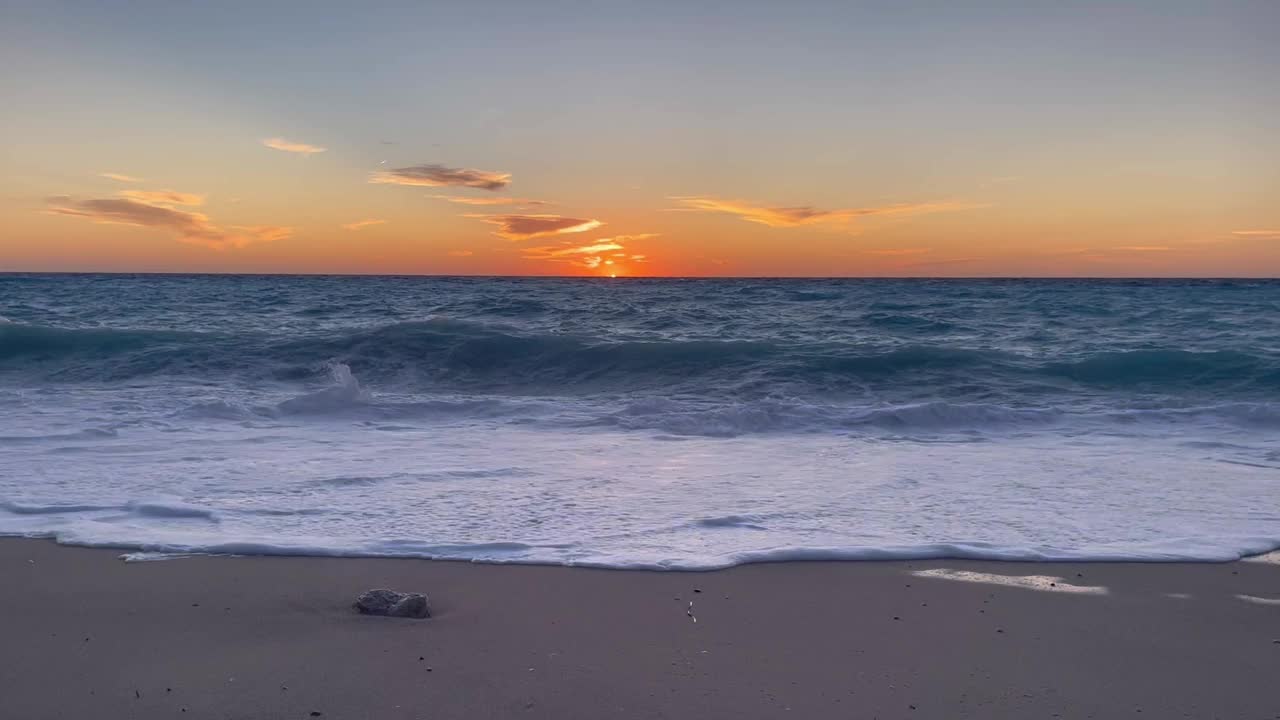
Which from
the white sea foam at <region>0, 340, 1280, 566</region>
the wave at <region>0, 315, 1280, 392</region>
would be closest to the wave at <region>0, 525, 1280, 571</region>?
the white sea foam at <region>0, 340, 1280, 566</region>

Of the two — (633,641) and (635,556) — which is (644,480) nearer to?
(635,556)

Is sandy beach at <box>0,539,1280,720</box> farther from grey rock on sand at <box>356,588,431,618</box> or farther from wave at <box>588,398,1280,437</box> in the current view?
wave at <box>588,398,1280,437</box>

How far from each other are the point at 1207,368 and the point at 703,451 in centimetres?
1059

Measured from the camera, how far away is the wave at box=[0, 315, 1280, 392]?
13.7 metres

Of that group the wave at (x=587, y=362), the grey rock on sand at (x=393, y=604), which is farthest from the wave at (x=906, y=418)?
the grey rock on sand at (x=393, y=604)

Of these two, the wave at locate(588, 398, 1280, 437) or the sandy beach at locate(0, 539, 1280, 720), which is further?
the wave at locate(588, 398, 1280, 437)

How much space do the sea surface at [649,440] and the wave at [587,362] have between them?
0.08m

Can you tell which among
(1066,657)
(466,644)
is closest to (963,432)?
(1066,657)

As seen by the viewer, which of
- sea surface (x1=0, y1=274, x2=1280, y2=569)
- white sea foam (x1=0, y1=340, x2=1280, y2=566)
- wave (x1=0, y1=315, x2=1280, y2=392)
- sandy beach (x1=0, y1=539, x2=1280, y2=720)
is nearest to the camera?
sandy beach (x1=0, y1=539, x2=1280, y2=720)

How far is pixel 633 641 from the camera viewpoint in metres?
3.56

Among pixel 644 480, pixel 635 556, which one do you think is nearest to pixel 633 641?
pixel 635 556

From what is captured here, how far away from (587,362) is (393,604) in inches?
481

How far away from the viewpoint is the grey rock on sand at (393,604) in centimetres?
380

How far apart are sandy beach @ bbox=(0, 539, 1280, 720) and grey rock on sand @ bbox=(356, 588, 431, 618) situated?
0.17ft
